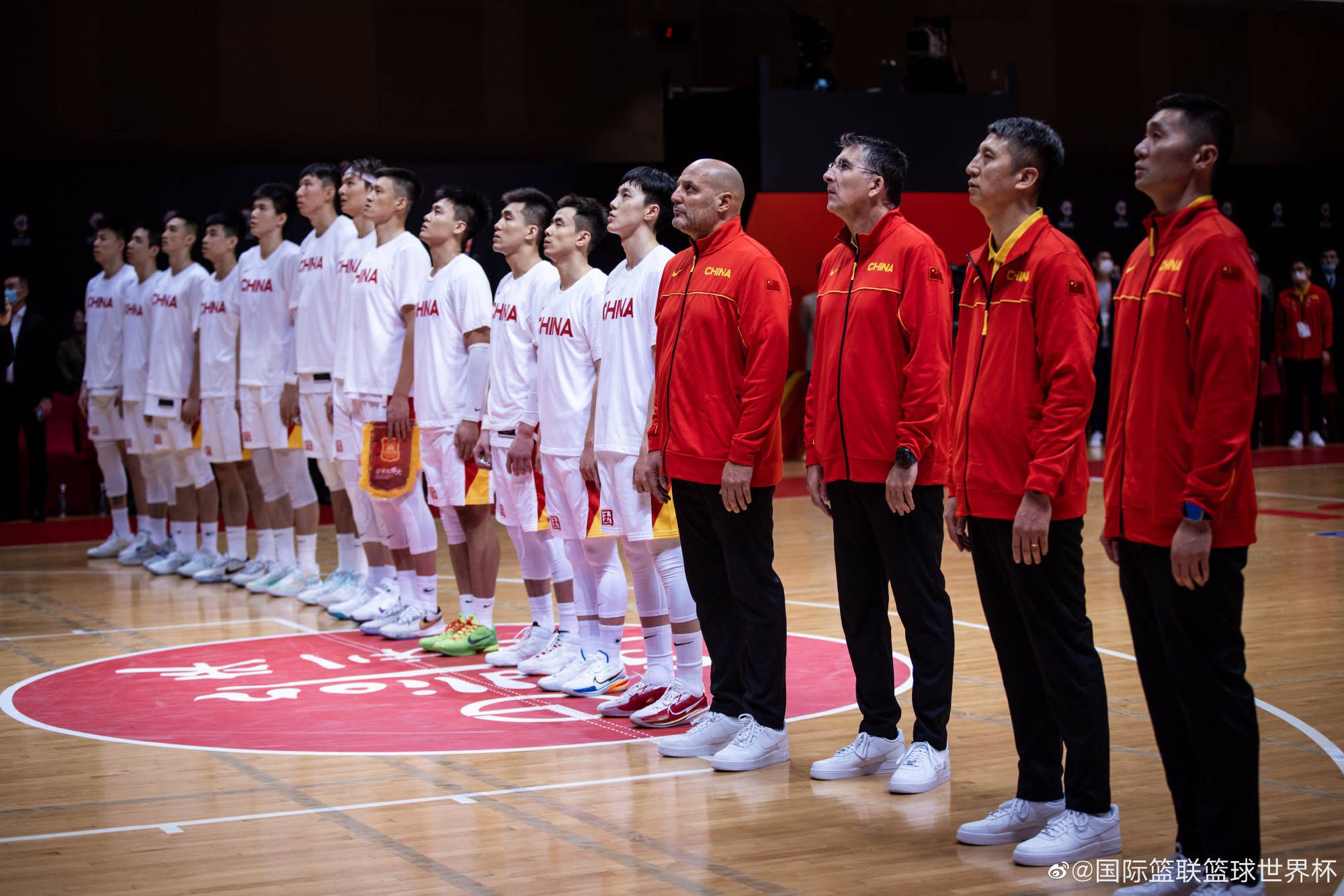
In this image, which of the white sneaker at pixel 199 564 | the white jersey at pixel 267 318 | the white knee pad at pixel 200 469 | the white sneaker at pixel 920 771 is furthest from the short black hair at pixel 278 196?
the white sneaker at pixel 920 771

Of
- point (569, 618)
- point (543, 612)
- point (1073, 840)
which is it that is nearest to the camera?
point (1073, 840)

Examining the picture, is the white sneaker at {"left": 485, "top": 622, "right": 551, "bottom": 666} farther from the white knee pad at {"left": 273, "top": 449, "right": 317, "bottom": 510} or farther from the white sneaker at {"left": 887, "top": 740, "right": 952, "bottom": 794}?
the white knee pad at {"left": 273, "top": 449, "right": 317, "bottom": 510}

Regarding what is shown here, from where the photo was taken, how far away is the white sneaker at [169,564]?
9.73 metres

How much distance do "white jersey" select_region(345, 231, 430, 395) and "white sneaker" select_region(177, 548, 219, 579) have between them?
2.62m

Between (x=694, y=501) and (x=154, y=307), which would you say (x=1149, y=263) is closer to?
(x=694, y=501)

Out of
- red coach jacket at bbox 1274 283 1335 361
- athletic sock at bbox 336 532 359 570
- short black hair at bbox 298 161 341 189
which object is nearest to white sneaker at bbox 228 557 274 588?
athletic sock at bbox 336 532 359 570

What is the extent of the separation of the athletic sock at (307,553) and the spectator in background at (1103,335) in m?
9.64

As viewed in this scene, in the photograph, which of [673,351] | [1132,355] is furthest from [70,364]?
[1132,355]

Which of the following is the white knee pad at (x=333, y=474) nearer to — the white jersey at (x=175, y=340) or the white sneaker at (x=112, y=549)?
the white jersey at (x=175, y=340)

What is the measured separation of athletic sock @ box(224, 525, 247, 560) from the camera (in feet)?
31.0

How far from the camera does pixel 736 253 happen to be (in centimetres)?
492

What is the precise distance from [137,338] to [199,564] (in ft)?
5.68

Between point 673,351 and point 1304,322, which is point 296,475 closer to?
point 673,351

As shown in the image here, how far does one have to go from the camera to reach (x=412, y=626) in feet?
24.0
